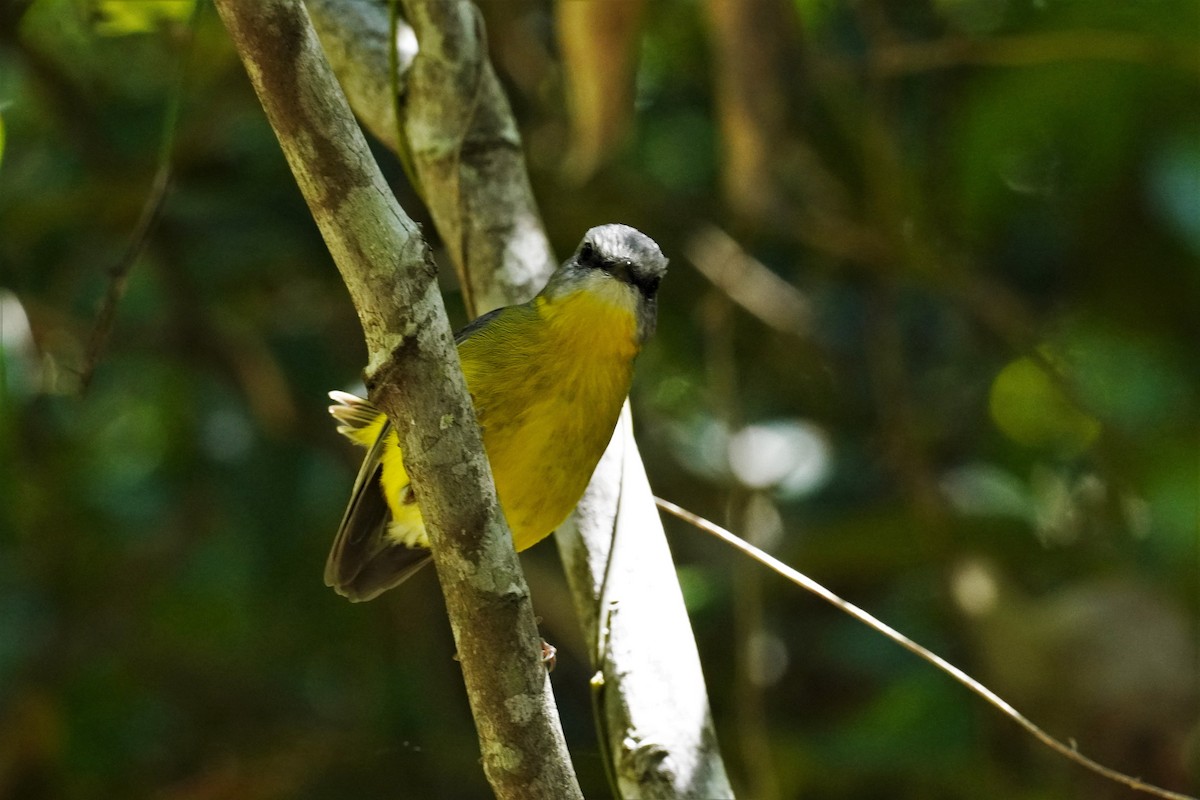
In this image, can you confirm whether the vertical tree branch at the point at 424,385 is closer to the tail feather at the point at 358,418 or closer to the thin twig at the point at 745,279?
the tail feather at the point at 358,418

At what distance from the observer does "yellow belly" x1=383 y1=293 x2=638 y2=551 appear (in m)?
2.63

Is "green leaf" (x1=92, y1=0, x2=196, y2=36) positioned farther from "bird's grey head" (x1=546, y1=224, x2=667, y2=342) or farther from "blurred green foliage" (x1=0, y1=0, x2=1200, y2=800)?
"bird's grey head" (x1=546, y1=224, x2=667, y2=342)

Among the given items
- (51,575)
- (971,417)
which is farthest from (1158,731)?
(51,575)

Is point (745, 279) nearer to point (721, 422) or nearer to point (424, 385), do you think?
point (721, 422)

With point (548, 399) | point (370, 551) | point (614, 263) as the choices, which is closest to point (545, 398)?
point (548, 399)

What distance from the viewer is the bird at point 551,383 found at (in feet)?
8.66

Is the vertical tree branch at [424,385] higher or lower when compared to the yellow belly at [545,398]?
higher

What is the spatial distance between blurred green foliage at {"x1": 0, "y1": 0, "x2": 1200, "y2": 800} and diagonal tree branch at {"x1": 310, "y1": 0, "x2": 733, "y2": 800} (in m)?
0.97

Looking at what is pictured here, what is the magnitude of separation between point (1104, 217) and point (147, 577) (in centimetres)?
335

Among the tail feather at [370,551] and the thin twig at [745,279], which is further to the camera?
the thin twig at [745,279]

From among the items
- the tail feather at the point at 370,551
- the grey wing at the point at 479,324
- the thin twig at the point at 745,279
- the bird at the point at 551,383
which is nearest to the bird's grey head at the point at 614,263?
the bird at the point at 551,383

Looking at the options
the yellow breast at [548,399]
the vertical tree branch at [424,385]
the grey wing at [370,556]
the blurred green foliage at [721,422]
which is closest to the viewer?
the vertical tree branch at [424,385]

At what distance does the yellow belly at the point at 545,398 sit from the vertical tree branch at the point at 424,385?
76 cm

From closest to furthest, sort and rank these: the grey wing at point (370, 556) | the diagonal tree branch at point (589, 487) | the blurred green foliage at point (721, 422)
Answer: the diagonal tree branch at point (589, 487), the grey wing at point (370, 556), the blurred green foliage at point (721, 422)
